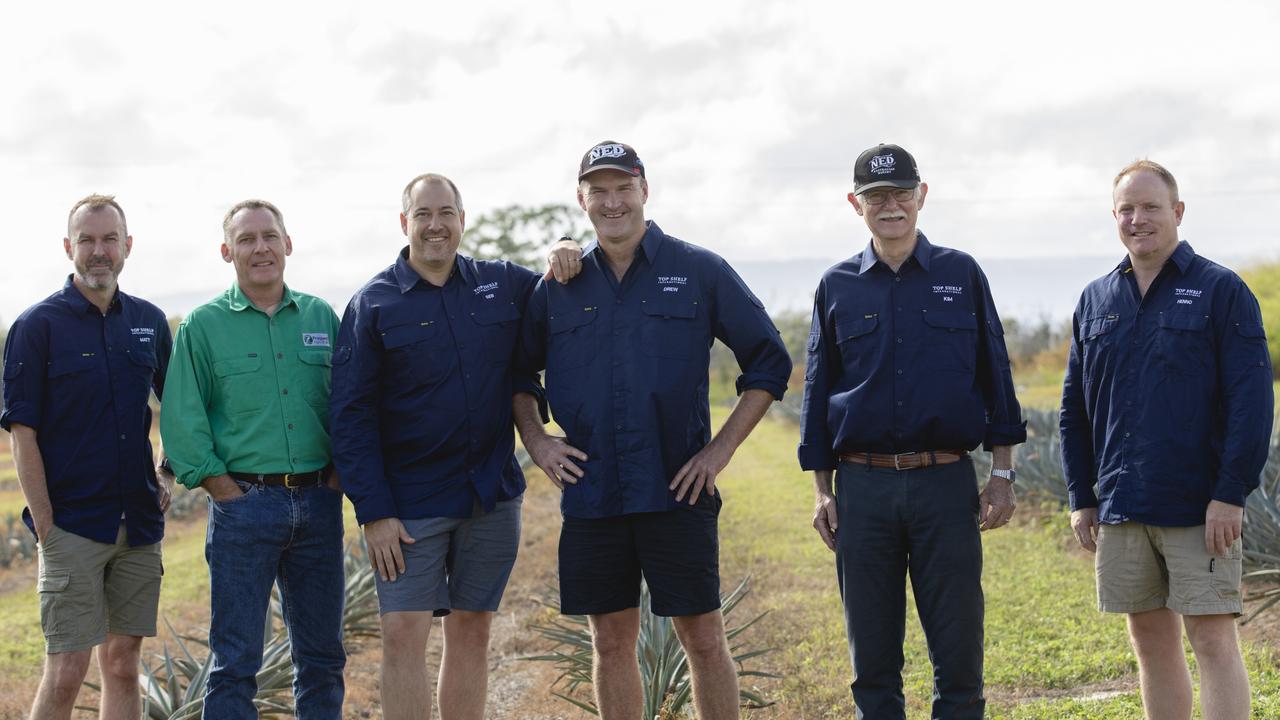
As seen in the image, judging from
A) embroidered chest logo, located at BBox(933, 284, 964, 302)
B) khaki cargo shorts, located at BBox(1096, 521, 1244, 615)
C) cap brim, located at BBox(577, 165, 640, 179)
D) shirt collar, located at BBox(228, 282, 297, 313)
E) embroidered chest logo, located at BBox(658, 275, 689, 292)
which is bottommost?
khaki cargo shorts, located at BBox(1096, 521, 1244, 615)

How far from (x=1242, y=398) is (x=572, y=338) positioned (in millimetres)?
2407

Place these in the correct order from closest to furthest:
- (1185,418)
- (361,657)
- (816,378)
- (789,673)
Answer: (1185,418) < (816,378) < (789,673) < (361,657)

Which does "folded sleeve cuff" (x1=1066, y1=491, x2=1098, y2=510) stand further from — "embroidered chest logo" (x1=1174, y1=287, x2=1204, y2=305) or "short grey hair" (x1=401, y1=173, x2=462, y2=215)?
"short grey hair" (x1=401, y1=173, x2=462, y2=215)

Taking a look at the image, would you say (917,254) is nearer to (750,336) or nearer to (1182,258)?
(750,336)

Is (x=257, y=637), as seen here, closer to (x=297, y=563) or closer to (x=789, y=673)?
(x=297, y=563)

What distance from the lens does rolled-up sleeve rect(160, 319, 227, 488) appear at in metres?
4.37

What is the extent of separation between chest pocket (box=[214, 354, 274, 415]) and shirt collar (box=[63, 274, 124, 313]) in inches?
30.1

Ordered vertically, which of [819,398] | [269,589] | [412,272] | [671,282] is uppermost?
[412,272]

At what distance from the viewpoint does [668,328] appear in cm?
439

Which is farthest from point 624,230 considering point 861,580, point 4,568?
point 4,568

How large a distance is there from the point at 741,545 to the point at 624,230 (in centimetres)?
715

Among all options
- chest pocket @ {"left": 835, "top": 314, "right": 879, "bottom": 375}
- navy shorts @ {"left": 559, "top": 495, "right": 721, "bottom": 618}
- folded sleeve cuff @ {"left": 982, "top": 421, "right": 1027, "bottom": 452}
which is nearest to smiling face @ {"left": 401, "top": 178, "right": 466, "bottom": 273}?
navy shorts @ {"left": 559, "top": 495, "right": 721, "bottom": 618}

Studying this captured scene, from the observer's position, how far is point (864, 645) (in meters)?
4.21

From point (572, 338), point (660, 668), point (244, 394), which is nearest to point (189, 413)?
point (244, 394)
